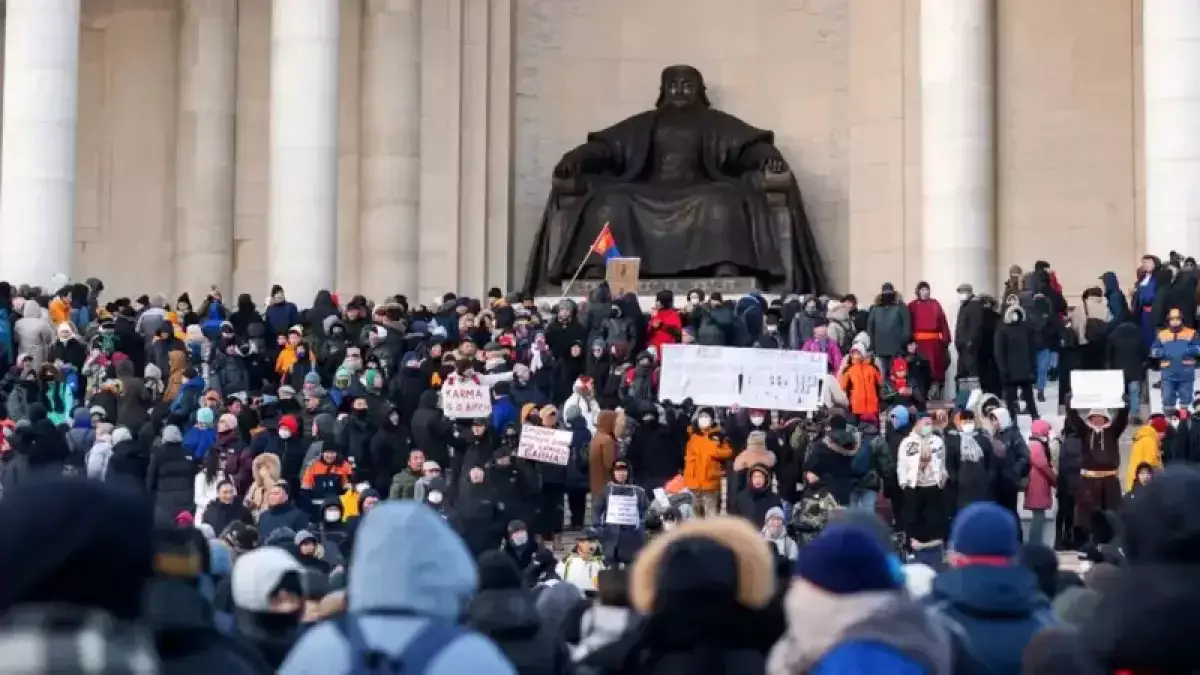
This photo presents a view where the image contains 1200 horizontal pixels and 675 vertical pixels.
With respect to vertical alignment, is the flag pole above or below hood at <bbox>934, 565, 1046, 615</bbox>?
above

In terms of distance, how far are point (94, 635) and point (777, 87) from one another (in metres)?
42.9

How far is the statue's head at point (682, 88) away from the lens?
45625 millimetres

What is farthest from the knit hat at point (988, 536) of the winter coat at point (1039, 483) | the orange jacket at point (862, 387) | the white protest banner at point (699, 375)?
the orange jacket at point (862, 387)

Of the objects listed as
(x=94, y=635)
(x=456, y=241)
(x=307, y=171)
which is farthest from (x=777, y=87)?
(x=94, y=635)

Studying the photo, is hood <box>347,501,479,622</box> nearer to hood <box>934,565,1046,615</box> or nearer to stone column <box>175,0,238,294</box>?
hood <box>934,565,1046,615</box>

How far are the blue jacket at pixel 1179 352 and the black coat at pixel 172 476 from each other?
46.7 ft

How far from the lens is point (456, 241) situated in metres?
45.9

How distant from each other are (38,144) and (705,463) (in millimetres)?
17030

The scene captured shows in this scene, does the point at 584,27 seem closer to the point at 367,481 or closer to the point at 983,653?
the point at 367,481

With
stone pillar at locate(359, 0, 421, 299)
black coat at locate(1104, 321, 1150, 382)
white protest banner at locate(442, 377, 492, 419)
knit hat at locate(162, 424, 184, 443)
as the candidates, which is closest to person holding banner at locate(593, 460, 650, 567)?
white protest banner at locate(442, 377, 492, 419)

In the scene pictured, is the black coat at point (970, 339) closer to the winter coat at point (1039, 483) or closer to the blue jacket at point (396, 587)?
the winter coat at point (1039, 483)

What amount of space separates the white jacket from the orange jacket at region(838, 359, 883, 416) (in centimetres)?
410

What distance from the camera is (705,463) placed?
27.4 m

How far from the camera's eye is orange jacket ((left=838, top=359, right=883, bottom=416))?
30.6 m
